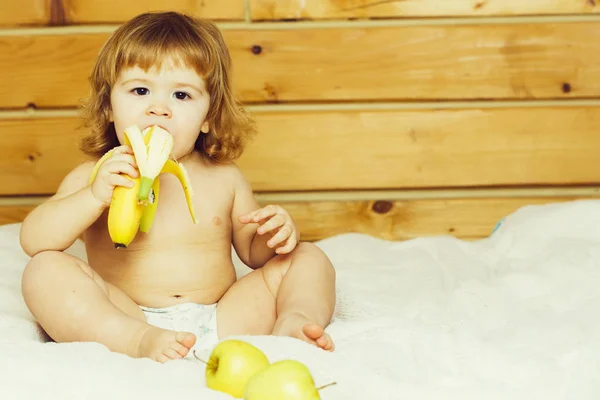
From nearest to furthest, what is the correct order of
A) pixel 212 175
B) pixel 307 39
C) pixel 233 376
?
1. pixel 233 376
2. pixel 212 175
3. pixel 307 39

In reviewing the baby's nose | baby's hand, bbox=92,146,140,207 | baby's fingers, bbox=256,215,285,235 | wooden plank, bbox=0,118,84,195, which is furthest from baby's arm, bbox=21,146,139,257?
wooden plank, bbox=0,118,84,195

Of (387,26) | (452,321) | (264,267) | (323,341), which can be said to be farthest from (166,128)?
(387,26)

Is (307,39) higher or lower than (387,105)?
higher

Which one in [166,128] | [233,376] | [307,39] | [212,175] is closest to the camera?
[233,376]

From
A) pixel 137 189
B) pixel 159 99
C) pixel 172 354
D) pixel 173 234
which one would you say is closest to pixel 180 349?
pixel 172 354

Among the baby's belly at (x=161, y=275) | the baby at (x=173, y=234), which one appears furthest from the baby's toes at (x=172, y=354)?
the baby's belly at (x=161, y=275)

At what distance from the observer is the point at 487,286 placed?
60.9 inches

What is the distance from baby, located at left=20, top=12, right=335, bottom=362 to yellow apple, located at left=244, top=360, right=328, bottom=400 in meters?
0.24

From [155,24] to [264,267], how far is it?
0.48m

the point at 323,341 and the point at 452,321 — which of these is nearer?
the point at 323,341

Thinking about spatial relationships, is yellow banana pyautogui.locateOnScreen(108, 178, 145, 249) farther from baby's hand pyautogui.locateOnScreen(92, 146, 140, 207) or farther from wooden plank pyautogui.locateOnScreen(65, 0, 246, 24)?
wooden plank pyautogui.locateOnScreen(65, 0, 246, 24)

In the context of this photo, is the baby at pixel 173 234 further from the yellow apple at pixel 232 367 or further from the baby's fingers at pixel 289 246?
the yellow apple at pixel 232 367

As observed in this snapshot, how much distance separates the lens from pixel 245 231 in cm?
146

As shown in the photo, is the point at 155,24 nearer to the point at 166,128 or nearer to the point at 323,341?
the point at 166,128
